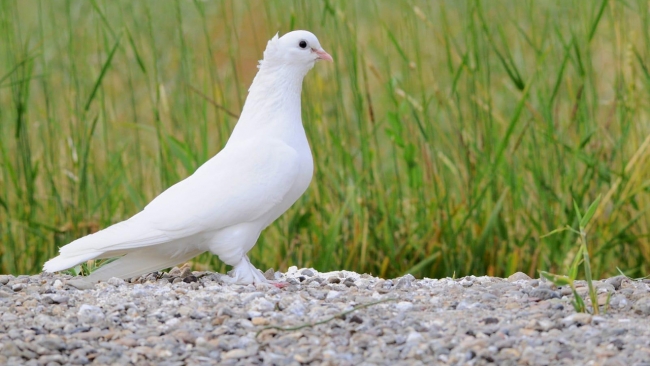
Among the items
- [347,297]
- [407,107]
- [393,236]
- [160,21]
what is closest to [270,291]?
[347,297]

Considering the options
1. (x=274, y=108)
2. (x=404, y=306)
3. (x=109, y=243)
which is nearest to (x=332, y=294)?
(x=404, y=306)

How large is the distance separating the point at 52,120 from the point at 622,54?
2.92 meters

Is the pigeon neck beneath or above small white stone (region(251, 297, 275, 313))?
above

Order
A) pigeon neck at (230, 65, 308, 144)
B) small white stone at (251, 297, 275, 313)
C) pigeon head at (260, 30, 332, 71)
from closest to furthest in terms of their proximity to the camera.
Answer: small white stone at (251, 297, 275, 313) < pigeon neck at (230, 65, 308, 144) < pigeon head at (260, 30, 332, 71)

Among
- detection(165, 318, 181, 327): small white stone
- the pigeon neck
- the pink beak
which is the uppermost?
the pink beak

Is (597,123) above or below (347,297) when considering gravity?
above

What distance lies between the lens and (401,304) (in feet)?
10.6

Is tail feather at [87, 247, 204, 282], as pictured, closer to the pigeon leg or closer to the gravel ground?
the gravel ground

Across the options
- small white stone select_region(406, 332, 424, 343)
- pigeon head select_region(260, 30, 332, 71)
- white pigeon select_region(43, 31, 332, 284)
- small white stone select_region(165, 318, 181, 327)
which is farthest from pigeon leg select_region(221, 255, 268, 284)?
small white stone select_region(406, 332, 424, 343)

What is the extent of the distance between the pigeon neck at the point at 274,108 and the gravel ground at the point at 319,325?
0.69 m

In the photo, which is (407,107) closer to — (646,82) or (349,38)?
(349,38)

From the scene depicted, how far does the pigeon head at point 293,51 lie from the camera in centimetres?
409

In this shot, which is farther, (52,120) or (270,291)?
(52,120)

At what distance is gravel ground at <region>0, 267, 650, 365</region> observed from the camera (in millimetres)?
2713
